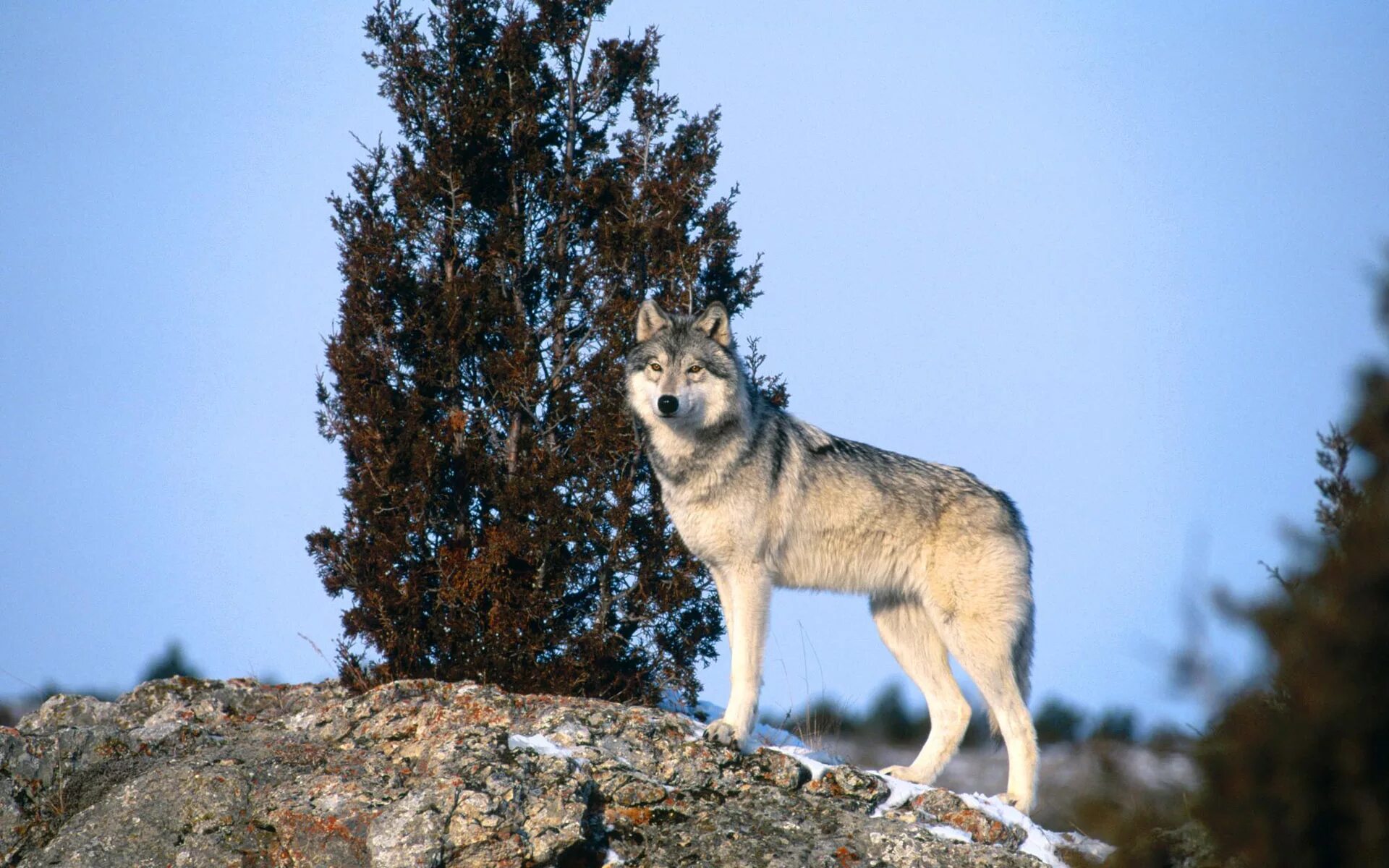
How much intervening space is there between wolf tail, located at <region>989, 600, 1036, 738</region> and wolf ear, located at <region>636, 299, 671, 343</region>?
10.00 ft

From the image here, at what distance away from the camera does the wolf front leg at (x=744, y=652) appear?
675 centimetres

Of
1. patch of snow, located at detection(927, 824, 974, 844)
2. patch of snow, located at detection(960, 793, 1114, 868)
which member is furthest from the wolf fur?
patch of snow, located at detection(927, 824, 974, 844)

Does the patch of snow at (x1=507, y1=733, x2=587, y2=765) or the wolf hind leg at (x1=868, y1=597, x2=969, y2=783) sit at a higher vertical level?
the wolf hind leg at (x1=868, y1=597, x2=969, y2=783)

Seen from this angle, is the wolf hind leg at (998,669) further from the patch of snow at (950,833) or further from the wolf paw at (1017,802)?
the patch of snow at (950,833)

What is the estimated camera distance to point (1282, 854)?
6.95 feet

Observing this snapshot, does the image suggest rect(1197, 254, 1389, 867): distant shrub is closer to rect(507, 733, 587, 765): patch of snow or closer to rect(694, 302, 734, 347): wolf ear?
rect(507, 733, 587, 765): patch of snow

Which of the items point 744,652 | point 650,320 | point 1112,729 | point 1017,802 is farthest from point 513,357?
point 1112,729

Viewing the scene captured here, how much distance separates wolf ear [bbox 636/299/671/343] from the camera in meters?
7.46

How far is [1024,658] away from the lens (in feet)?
24.9

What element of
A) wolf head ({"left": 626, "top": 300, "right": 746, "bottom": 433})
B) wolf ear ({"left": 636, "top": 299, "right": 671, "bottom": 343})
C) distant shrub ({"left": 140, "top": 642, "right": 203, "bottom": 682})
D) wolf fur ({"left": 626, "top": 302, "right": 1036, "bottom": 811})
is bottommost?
distant shrub ({"left": 140, "top": 642, "right": 203, "bottom": 682})

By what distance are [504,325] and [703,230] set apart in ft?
5.78

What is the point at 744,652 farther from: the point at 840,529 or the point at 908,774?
the point at 908,774

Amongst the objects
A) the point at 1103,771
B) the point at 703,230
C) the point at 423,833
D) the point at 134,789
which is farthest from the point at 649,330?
the point at 1103,771

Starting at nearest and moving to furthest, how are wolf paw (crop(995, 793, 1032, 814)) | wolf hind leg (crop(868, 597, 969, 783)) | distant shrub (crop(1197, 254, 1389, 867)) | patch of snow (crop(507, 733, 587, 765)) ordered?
1. distant shrub (crop(1197, 254, 1389, 867))
2. patch of snow (crop(507, 733, 587, 765))
3. wolf paw (crop(995, 793, 1032, 814))
4. wolf hind leg (crop(868, 597, 969, 783))
